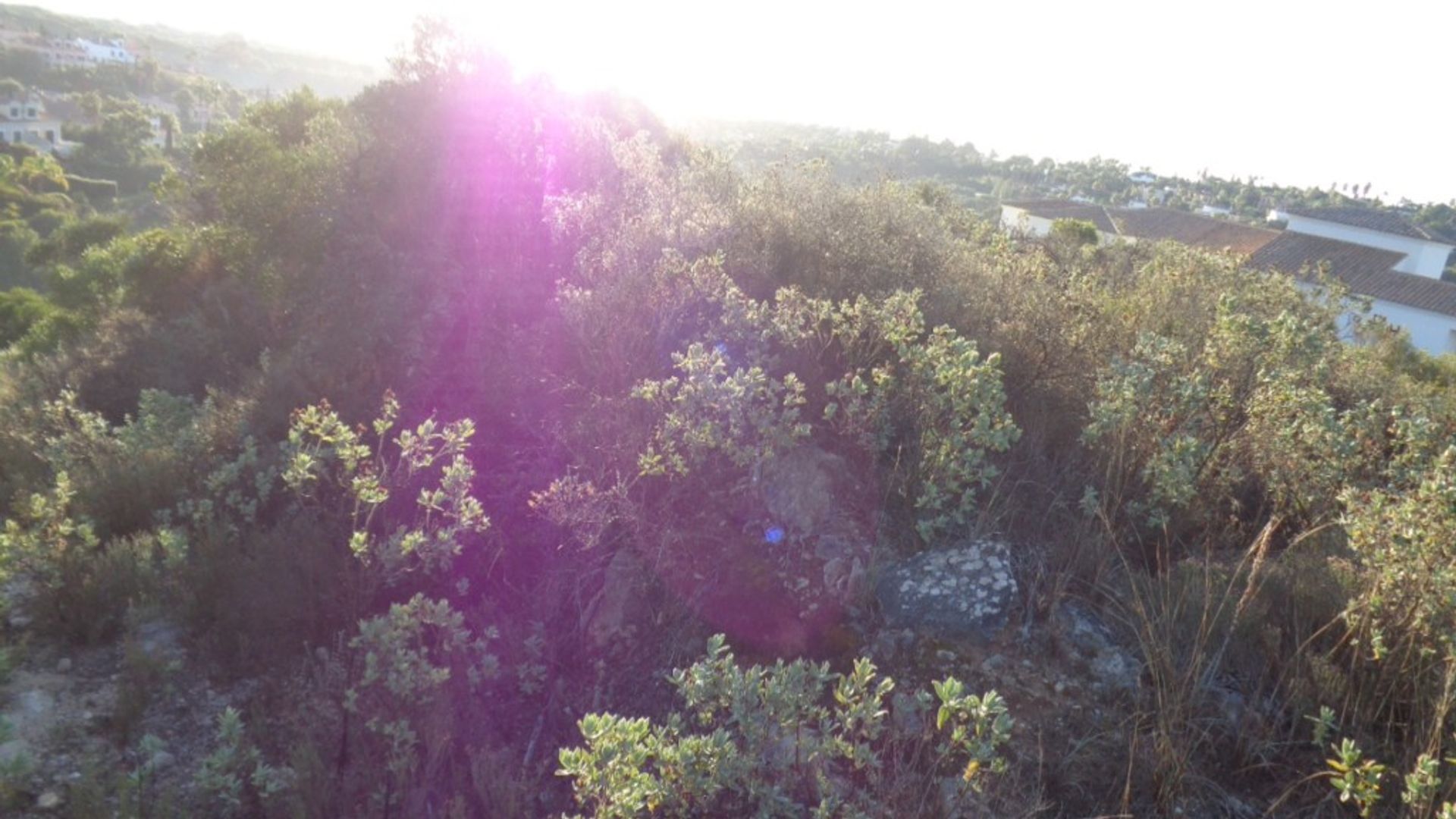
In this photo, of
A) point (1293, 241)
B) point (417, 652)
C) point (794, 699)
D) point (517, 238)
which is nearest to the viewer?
point (794, 699)

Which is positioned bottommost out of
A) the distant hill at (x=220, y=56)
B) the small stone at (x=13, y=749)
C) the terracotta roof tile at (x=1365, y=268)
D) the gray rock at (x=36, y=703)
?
the gray rock at (x=36, y=703)

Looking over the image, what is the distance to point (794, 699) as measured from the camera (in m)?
2.17

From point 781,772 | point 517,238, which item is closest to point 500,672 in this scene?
point 781,772

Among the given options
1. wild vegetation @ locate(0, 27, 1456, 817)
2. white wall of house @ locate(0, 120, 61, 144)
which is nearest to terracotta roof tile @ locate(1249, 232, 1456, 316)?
wild vegetation @ locate(0, 27, 1456, 817)

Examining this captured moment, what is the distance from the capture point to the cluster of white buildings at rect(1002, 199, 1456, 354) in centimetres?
2630

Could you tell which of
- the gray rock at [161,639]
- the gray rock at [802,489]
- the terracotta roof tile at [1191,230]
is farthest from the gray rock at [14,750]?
the terracotta roof tile at [1191,230]

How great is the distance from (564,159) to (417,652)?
4.70 metres

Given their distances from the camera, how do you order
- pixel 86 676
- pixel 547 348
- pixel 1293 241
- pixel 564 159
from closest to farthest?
1. pixel 86 676
2. pixel 547 348
3. pixel 564 159
4. pixel 1293 241

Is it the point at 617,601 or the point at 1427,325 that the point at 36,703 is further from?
the point at 1427,325

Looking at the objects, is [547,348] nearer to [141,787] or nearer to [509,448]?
[509,448]

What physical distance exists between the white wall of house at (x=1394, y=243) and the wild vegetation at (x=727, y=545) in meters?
Result: 37.1

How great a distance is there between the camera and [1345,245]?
2977 centimetres

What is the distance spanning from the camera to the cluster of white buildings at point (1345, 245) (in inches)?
1035

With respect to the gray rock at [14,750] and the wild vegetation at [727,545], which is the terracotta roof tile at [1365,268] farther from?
the gray rock at [14,750]
